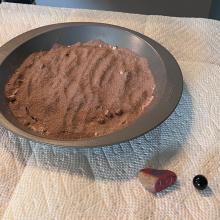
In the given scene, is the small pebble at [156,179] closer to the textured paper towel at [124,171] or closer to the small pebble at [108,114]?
the textured paper towel at [124,171]

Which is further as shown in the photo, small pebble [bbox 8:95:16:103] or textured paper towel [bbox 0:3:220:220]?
small pebble [bbox 8:95:16:103]

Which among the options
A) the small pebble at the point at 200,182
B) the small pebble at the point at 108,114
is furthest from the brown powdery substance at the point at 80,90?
the small pebble at the point at 200,182

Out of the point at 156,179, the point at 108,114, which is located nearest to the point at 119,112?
the point at 108,114

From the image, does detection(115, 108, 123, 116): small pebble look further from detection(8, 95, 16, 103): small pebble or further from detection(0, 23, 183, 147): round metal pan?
detection(8, 95, 16, 103): small pebble

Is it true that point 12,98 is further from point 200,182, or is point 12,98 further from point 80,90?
point 200,182

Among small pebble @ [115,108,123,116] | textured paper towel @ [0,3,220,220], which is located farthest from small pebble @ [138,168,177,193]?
small pebble @ [115,108,123,116]
